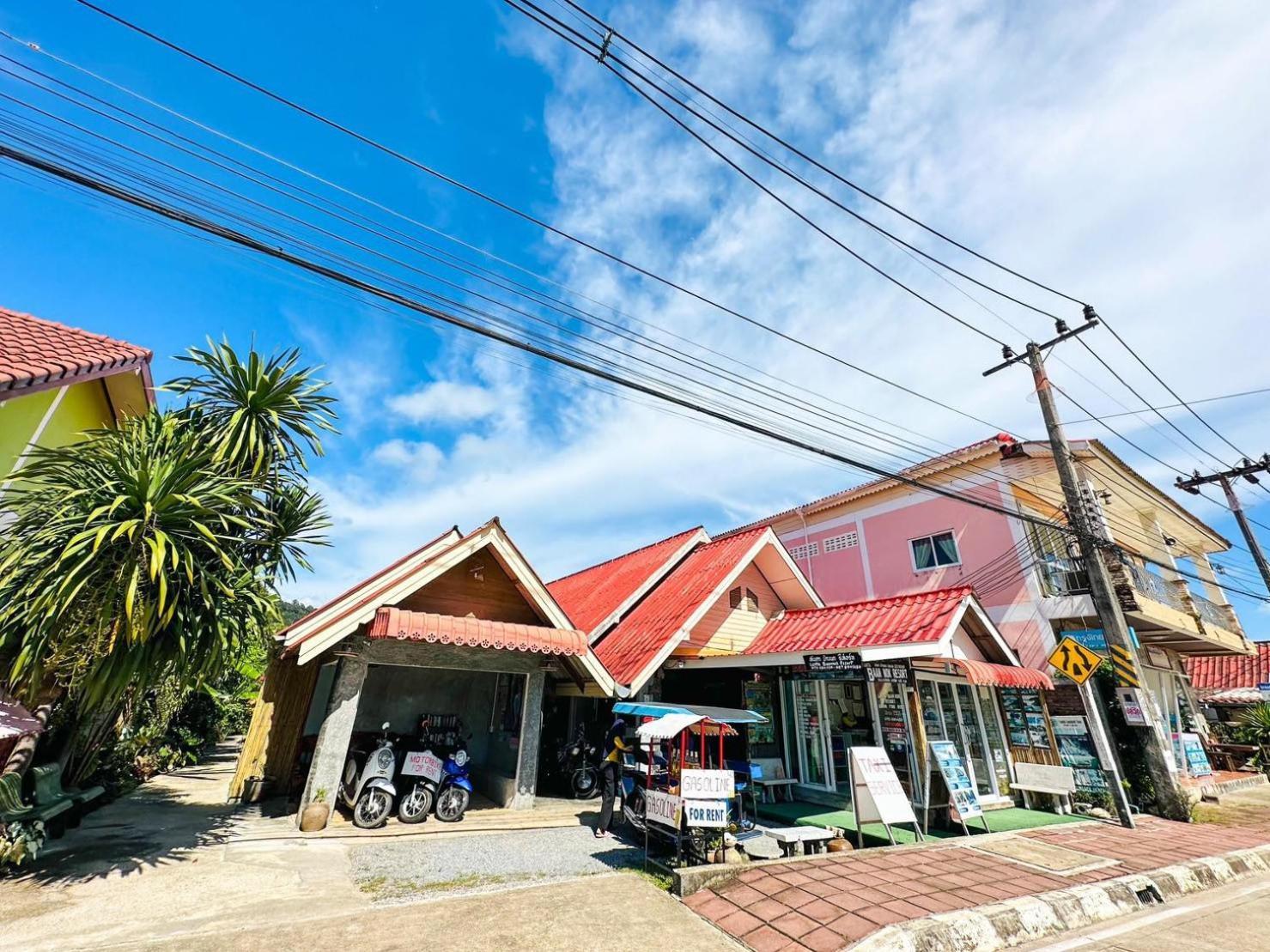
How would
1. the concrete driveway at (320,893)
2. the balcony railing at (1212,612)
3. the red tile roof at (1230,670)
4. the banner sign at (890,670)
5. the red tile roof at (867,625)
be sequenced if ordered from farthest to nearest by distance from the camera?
the red tile roof at (1230,670)
the balcony railing at (1212,612)
the red tile roof at (867,625)
the banner sign at (890,670)
the concrete driveway at (320,893)

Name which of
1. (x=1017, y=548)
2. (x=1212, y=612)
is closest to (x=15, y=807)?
(x=1017, y=548)

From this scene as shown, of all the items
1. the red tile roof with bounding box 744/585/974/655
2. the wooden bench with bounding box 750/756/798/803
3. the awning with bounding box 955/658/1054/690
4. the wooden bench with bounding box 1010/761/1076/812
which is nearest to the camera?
the red tile roof with bounding box 744/585/974/655

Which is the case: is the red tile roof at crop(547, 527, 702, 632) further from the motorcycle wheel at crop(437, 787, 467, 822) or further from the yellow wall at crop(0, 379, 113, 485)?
the yellow wall at crop(0, 379, 113, 485)

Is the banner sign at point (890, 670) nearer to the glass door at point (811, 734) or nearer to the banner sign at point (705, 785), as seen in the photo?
the glass door at point (811, 734)

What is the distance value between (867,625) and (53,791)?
1253 cm

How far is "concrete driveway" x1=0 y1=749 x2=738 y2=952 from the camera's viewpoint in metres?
4.70

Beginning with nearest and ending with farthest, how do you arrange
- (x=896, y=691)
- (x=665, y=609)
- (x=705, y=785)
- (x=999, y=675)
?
1. (x=705, y=785)
2. (x=999, y=675)
3. (x=896, y=691)
4. (x=665, y=609)

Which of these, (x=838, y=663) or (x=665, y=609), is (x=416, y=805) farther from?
(x=838, y=663)

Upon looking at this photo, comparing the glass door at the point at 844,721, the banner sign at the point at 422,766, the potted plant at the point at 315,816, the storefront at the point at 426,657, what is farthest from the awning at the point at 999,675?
the potted plant at the point at 315,816

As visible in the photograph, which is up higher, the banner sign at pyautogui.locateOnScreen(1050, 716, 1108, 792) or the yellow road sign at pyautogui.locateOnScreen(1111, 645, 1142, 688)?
the yellow road sign at pyautogui.locateOnScreen(1111, 645, 1142, 688)

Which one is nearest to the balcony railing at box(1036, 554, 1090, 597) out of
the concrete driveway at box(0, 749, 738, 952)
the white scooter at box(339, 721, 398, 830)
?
the concrete driveway at box(0, 749, 738, 952)

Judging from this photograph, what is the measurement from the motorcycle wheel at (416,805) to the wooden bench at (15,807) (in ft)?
Answer: 14.0

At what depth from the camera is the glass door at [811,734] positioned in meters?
11.6

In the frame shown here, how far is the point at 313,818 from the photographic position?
26.7 ft
